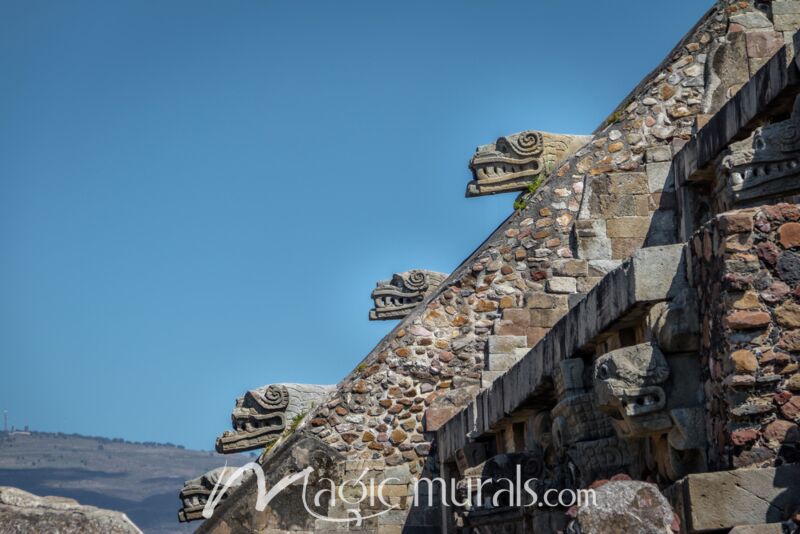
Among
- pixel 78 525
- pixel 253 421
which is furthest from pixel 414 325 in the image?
pixel 78 525

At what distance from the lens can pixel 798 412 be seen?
18.4ft

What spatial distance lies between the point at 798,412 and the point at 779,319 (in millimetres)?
372

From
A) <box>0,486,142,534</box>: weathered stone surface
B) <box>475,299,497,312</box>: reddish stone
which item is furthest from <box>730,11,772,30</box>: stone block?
<box>0,486,142,534</box>: weathered stone surface

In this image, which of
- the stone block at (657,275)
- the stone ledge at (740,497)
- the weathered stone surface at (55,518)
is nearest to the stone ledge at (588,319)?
the stone block at (657,275)

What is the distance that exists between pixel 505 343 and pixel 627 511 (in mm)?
7308

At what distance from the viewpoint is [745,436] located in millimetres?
5586

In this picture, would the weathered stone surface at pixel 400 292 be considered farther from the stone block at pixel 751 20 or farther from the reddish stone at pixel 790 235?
the reddish stone at pixel 790 235

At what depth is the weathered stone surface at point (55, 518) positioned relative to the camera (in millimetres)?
3852

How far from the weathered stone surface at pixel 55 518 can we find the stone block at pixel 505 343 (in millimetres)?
8558

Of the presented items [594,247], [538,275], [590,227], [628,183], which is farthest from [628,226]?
[538,275]

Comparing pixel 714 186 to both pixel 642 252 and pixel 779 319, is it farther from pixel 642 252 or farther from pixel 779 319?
pixel 779 319

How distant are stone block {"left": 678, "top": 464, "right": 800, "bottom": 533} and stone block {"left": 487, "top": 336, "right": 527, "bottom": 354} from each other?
22.5 ft

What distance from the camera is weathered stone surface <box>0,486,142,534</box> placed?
3.85 meters

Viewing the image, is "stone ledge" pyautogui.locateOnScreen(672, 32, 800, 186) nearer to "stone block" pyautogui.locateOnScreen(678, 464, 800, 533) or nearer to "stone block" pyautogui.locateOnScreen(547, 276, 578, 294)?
"stone block" pyautogui.locateOnScreen(547, 276, 578, 294)
